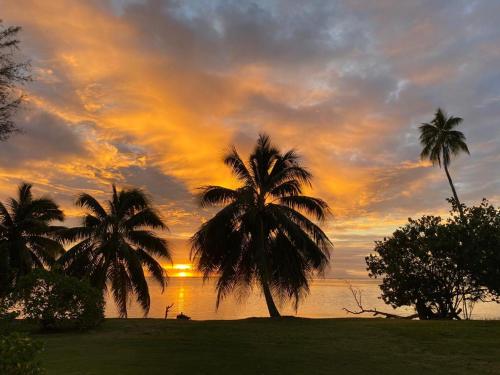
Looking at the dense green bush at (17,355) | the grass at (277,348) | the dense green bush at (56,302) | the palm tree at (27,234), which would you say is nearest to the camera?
the dense green bush at (17,355)

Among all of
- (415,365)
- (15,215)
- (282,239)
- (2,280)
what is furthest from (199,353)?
(15,215)

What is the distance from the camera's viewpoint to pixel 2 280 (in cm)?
3084

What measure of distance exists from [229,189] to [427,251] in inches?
568

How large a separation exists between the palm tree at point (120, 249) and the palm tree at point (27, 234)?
329 centimetres

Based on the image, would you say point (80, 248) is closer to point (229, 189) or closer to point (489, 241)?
point (229, 189)

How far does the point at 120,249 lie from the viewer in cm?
3014

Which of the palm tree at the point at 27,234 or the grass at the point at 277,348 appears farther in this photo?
the palm tree at the point at 27,234

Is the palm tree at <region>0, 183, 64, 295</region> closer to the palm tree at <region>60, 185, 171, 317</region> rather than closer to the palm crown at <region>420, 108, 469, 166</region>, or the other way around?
Answer: the palm tree at <region>60, 185, 171, 317</region>

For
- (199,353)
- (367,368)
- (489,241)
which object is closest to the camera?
(367,368)

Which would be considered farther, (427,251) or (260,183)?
(427,251)

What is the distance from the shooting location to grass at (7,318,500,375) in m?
11.5

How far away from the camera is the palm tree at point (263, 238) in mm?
24609

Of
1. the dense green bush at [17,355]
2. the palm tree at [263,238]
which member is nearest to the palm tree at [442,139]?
the palm tree at [263,238]

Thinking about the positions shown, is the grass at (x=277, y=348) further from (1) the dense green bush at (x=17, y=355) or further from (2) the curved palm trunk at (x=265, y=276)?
(1) the dense green bush at (x=17, y=355)
